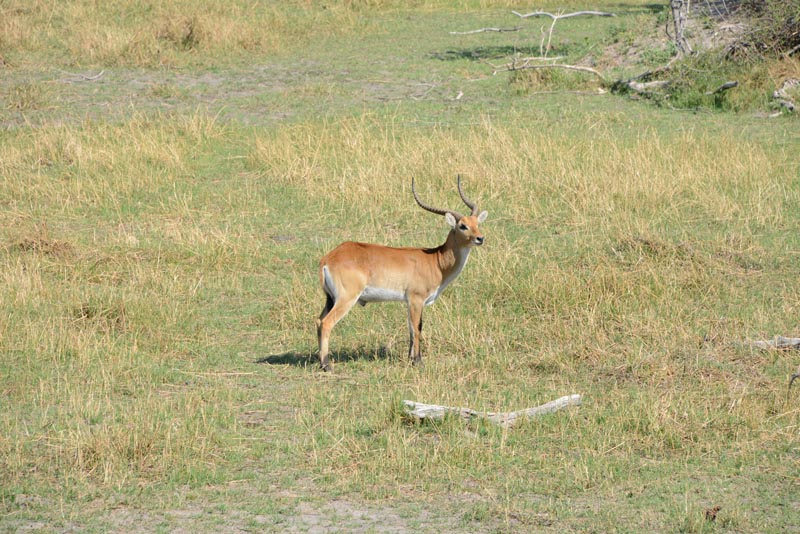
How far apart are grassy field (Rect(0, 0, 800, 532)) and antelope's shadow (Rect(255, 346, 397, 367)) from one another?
2cm

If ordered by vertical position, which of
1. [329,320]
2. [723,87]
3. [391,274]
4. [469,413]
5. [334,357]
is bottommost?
[334,357]

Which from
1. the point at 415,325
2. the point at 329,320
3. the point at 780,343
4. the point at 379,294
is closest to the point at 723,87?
the point at 780,343

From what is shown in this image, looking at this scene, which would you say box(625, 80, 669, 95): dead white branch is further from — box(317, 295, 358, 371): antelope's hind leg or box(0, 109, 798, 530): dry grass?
box(317, 295, 358, 371): antelope's hind leg

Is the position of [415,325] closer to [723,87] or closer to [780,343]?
[780,343]

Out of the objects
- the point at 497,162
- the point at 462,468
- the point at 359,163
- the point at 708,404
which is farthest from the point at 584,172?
the point at 462,468

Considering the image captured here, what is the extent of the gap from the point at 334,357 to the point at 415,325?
0.64 m

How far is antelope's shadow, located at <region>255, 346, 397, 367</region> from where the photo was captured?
7574 millimetres

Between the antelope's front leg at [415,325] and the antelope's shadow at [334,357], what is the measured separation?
0.73 ft

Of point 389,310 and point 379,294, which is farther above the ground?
point 379,294

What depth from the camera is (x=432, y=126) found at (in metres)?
13.9

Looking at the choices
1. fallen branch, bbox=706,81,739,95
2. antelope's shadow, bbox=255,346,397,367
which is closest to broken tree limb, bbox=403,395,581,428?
antelope's shadow, bbox=255,346,397,367

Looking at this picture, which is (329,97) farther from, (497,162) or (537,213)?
(537,213)

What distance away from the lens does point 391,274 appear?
24.1 ft

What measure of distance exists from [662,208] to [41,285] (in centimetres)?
575
